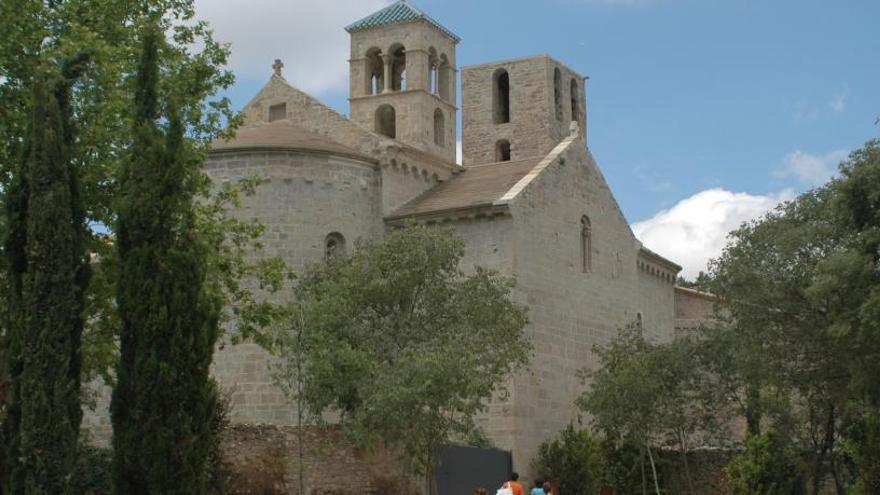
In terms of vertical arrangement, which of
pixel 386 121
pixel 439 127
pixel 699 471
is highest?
Answer: pixel 386 121

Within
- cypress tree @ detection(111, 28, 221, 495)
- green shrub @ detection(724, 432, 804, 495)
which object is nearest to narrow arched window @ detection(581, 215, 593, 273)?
green shrub @ detection(724, 432, 804, 495)

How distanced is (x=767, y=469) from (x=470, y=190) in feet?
34.6

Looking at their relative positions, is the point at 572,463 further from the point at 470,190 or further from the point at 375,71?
the point at 375,71

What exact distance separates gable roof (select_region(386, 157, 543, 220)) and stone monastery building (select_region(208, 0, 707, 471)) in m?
0.08

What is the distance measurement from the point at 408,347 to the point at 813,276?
8.48 metres

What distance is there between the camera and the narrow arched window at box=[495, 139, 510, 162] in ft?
138

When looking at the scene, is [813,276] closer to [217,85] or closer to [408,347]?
[408,347]

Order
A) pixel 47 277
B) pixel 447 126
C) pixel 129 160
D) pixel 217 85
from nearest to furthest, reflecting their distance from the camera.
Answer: pixel 47 277
pixel 129 160
pixel 217 85
pixel 447 126

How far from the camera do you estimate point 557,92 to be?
4259cm

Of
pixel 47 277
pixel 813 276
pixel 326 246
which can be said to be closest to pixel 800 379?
pixel 813 276

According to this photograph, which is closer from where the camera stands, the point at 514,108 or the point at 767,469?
the point at 767,469

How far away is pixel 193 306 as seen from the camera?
17.1 metres

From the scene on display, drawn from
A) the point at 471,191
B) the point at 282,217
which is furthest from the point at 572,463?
the point at 282,217

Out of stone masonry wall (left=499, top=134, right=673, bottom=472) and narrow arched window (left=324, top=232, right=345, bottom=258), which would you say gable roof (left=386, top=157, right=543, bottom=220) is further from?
narrow arched window (left=324, top=232, right=345, bottom=258)
